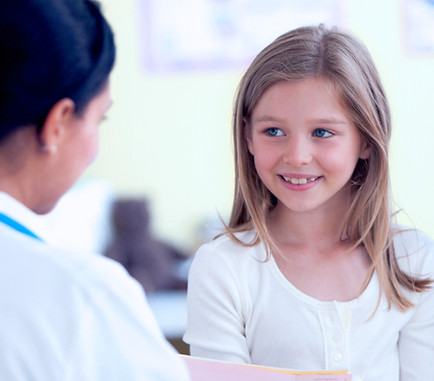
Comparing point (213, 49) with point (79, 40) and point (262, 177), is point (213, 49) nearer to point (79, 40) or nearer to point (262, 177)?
point (262, 177)

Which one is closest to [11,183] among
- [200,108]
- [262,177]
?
[262,177]

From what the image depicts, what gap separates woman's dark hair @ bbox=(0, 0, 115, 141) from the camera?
61 cm

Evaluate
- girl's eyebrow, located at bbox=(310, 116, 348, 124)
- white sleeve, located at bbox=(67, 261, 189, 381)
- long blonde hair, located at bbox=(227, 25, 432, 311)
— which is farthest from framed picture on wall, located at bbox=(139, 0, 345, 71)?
white sleeve, located at bbox=(67, 261, 189, 381)

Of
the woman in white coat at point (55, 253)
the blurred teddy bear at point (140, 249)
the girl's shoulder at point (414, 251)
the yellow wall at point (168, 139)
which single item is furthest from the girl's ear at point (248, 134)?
the yellow wall at point (168, 139)

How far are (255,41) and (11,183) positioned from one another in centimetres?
333

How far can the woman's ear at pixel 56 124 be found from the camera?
2.16 feet

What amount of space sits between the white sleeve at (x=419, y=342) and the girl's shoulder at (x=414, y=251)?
2 cm

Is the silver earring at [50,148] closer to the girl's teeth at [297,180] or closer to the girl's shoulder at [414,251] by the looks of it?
the girl's teeth at [297,180]

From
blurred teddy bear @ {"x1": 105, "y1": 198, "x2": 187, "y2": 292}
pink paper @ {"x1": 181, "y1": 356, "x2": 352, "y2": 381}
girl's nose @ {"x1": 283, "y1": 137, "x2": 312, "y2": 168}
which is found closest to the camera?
pink paper @ {"x1": 181, "y1": 356, "x2": 352, "y2": 381}

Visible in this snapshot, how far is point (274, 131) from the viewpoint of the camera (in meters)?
1.08

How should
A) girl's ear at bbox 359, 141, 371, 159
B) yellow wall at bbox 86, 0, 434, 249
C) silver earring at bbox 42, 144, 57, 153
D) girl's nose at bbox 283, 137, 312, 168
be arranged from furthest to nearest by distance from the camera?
yellow wall at bbox 86, 0, 434, 249 < girl's ear at bbox 359, 141, 371, 159 < girl's nose at bbox 283, 137, 312, 168 < silver earring at bbox 42, 144, 57, 153

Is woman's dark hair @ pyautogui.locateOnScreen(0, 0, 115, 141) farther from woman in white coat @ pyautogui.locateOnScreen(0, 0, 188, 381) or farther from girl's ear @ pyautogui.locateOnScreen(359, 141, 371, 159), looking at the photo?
girl's ear @ pyautogui.locateOnScreen(359, 141, 371, 159)

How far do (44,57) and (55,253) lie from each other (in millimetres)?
185

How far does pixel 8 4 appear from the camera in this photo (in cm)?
61
